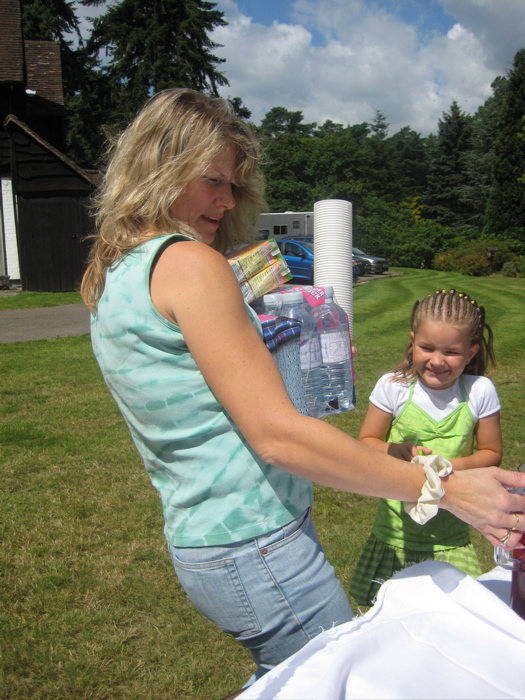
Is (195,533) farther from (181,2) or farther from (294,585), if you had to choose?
(181,2)

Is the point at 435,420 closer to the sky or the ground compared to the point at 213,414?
closer to the ground

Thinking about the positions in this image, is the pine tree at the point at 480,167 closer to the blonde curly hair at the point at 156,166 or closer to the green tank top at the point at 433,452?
the green tank top at the point at 433,452

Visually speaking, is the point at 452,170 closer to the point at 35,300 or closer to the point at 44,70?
the point at 44,70

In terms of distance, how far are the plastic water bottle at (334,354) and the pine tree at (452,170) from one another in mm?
56910

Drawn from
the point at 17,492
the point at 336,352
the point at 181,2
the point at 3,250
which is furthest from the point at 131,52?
the point at 336,352

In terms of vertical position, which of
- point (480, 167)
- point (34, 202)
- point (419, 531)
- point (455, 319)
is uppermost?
point (480, 167)

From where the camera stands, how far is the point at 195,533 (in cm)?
153

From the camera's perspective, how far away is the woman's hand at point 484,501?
149cm

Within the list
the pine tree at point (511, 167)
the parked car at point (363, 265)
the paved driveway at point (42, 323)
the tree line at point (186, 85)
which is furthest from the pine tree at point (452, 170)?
the paved driveway at point (42, 323)

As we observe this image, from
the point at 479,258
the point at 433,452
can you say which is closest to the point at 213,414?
the point at 433,452

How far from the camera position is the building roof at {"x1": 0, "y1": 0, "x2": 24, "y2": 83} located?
19078 mm

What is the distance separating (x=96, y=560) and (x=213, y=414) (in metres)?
3.10

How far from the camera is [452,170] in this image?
5697 cm

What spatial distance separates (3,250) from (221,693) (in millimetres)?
18986
